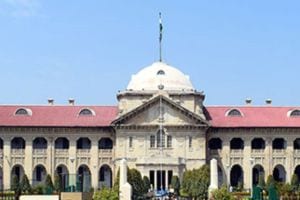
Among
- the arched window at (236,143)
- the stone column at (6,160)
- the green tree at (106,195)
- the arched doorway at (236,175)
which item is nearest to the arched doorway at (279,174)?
the arched doorway at (236,175)

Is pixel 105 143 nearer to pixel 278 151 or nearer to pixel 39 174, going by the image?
pixel 39 174

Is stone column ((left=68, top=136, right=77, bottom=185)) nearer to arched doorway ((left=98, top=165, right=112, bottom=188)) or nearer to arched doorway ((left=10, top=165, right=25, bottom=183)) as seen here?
arched doorway ((left=98, top=165, right=112, bottom=188))

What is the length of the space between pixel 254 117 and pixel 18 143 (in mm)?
26045

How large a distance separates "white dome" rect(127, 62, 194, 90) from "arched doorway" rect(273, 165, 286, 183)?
43.0ft

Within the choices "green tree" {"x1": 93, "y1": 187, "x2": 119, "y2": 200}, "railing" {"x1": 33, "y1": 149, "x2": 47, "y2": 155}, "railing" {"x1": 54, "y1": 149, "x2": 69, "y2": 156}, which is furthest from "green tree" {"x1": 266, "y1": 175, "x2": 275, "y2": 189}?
"green tree" {"x1": 93, "y1": 187, "x2": 119, "y2": 200}

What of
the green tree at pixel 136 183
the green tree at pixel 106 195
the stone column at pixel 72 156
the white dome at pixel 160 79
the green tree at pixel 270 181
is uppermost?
the white dome at pixel 160 79

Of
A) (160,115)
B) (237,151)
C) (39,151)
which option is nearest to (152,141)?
(160,115)

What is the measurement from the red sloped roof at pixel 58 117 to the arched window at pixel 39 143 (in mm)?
2041

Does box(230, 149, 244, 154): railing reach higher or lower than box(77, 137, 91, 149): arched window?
lower

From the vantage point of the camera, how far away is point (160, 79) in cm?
10031

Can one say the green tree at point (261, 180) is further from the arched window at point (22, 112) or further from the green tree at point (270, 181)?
the arched window at point (22, 112)

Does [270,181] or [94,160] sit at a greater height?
[94,160]

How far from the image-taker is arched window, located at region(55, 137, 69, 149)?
100062 millimetres

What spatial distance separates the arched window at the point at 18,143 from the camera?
99312 millimetres
